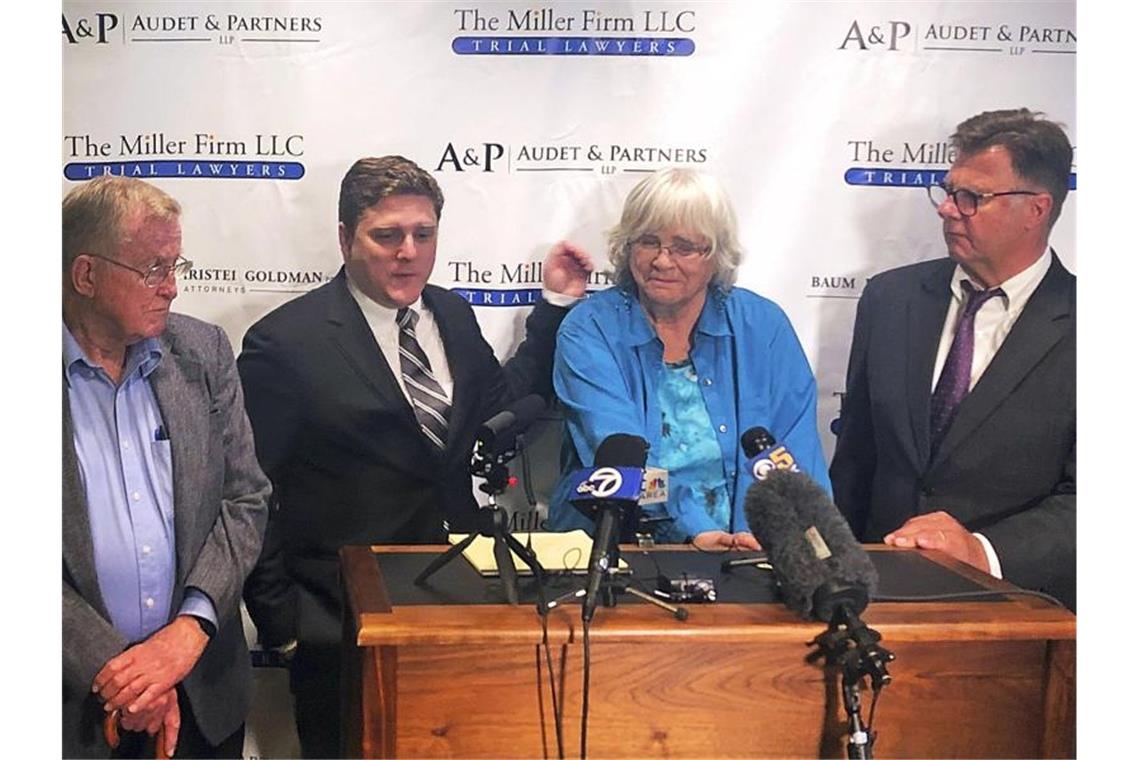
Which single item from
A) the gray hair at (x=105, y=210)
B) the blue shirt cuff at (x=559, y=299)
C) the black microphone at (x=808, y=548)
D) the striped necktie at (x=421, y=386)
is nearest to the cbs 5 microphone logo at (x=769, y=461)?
the black microphone at (x=808, y=548)

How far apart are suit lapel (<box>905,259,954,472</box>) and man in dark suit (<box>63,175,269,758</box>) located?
1473mm

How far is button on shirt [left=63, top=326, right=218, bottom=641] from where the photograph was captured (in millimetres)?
2352

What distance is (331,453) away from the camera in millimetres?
2596

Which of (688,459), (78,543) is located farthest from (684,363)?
(78,543)

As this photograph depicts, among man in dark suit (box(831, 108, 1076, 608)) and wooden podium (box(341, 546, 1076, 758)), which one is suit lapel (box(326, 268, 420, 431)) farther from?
man in dark suit (box(831, 108, 1076, 608))

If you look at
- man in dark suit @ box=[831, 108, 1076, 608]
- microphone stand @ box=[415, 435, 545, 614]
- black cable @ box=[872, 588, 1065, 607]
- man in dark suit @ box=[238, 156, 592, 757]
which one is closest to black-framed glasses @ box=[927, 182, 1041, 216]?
man in dark suit @ box=[831, 108, 1076, 608]

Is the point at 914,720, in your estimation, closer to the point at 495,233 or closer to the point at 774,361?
the point at 774,361

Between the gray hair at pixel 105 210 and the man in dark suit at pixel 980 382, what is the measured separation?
5.27ft

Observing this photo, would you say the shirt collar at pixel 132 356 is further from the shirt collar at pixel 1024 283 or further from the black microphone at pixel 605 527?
the shirt collar at pixel 1024 283

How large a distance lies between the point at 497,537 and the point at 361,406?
63cm

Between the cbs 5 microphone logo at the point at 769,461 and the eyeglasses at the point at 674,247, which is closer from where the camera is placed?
the cbs 5 microphone logo at the point at 769,461

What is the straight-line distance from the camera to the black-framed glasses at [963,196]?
8.81 ft
